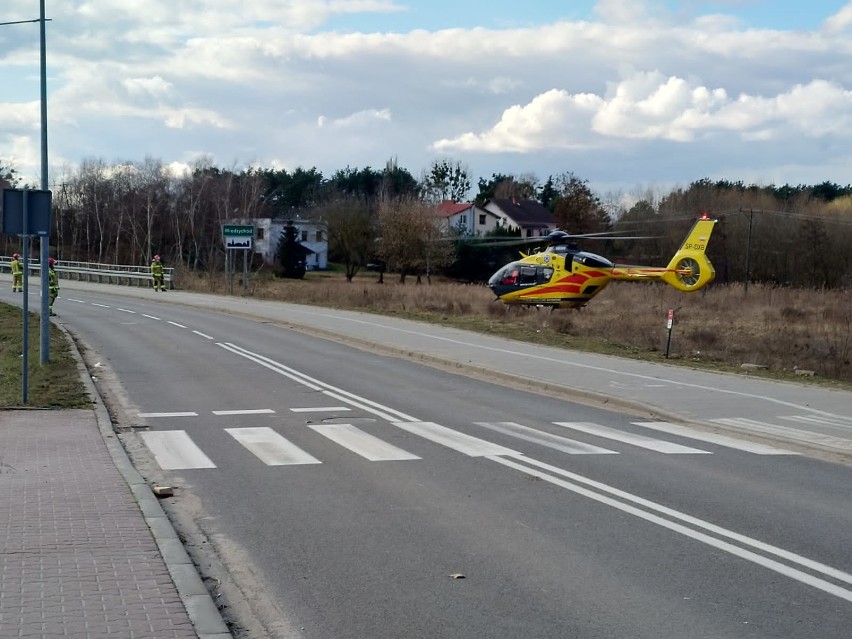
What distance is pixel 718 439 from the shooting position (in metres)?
12.8

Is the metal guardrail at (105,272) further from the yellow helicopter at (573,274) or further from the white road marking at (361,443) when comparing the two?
the white road marking at (361,443)

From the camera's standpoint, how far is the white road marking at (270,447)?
430 inches

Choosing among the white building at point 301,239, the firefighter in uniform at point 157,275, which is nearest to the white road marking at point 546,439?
the firefighter in uniform at point 157,275

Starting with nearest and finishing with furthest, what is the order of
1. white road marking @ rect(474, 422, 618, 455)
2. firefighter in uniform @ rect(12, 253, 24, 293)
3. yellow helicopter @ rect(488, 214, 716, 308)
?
white road marking @ rect(474, 422, 618, 455)
yellow helicopter @ rect(488, 214, 716, 308)
firefighter in uniform @ rect(12, 253, 24, 293)

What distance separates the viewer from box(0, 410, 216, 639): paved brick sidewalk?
5410 millimetres

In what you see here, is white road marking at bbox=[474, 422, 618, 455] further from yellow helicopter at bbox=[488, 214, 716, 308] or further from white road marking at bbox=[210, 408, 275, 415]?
yellow helicopter at bbox=[488, 214, 716, 308]

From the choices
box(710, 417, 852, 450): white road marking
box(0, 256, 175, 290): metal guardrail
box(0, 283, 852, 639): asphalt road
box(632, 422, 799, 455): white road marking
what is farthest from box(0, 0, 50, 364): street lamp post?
box(0, 256, 175, 290): metal guardrail

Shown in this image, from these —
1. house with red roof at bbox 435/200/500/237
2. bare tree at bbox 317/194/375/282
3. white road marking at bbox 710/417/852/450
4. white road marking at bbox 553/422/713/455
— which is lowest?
white road marking at bbox 553/422/713/455

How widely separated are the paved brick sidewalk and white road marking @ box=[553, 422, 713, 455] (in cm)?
628

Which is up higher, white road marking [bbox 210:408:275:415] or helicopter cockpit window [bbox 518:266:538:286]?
helicopter cockpit window [bbox 518:266:538:286]

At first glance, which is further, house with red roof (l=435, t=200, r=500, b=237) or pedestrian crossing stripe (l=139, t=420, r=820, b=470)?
house with red roof (l=435, t=200, r=500, b=237)

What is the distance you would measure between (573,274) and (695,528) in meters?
30.0

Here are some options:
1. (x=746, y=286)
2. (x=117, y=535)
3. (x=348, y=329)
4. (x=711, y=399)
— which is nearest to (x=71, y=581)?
(x=117, y=535)

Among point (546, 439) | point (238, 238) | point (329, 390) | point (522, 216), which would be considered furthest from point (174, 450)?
point (522, 216)
